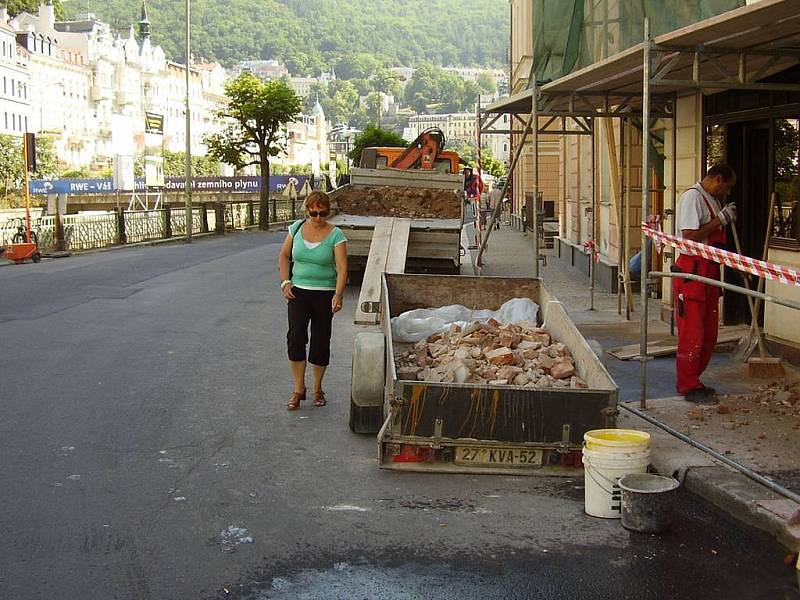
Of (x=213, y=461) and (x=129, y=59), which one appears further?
(x=129, y=59)

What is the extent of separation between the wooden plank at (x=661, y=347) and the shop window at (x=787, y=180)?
1113 mm

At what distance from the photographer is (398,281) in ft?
34.6

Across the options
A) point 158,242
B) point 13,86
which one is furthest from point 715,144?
point 13,86

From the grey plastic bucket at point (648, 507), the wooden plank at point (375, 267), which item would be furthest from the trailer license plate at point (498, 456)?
the wooden plank at point (375, 267)

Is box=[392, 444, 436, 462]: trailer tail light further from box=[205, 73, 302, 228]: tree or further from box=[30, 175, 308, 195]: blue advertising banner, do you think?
box=[30, 175, 308, 195]: blue advertising banner

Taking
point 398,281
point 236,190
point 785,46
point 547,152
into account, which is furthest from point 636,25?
point 236,190

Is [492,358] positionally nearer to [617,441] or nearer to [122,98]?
[617,441]

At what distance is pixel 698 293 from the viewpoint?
8750 millimetres

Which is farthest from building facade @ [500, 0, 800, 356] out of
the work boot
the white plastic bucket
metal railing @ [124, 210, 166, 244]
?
metal railing @ [124, 210, 166, 244]

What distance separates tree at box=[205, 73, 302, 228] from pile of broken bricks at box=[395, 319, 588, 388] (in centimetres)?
4196

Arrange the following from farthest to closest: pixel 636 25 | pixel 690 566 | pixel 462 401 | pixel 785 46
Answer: pixel 636 25 → pixel 785 46 → pixel 462 401 → pixel 690 566

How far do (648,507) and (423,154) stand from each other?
903 inches

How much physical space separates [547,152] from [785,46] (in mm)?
31878

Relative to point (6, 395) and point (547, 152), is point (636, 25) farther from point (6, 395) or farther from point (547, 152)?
point (547, 152)
